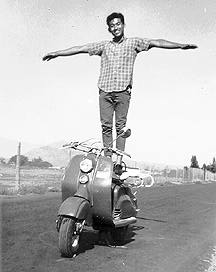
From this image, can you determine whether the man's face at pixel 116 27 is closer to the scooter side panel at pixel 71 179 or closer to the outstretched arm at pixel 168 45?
the outstretched arm at pixel 168 45

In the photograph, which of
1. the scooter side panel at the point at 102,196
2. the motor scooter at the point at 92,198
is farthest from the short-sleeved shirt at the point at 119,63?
the scooter side panel at the point at 102,196

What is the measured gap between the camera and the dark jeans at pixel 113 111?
5.00m

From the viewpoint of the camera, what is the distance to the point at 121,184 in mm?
4613

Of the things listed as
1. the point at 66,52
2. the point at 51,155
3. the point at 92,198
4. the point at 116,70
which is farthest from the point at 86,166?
the point at 51,155

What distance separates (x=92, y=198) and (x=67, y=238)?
599 millimetres

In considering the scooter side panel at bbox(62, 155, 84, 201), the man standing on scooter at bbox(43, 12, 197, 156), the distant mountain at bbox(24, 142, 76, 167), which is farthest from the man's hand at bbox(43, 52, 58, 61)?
the distant mountain at bbox(24, 142, 76, 167)

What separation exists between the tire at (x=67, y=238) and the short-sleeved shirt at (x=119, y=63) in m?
1.92

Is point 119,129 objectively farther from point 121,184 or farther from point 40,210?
point 40,210

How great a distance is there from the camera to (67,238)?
143 inches

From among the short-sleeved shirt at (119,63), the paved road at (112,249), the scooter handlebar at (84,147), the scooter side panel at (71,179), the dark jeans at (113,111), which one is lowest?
the paved road at (112,249)

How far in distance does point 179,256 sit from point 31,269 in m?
1.61

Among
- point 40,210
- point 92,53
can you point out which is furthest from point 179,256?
point 40,210

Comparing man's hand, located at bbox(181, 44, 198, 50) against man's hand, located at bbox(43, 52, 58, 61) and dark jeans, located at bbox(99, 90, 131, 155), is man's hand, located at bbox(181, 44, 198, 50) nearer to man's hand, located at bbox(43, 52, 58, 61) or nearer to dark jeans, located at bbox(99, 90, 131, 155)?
dark jeans, located at bbox(99, 90, 131, 155)

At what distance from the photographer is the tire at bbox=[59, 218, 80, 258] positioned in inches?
143
